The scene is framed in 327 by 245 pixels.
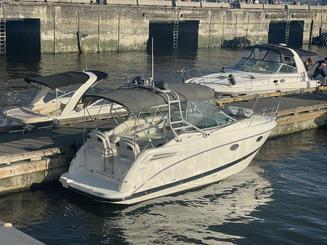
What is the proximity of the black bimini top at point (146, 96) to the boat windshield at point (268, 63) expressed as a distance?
42.1ft

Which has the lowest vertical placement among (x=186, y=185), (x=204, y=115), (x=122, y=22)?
(x=186, y=185)

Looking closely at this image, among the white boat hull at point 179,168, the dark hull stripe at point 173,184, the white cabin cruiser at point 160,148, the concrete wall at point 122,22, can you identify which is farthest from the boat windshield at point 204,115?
the concrete wall at point 122,22

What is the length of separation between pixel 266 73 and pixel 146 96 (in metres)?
14.9

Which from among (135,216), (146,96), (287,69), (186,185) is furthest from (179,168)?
(287,69)

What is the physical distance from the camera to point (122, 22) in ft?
182

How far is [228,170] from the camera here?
59.2 ft

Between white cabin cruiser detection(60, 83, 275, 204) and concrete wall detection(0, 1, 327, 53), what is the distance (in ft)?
109

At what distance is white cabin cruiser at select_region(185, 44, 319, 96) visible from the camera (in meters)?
28.8

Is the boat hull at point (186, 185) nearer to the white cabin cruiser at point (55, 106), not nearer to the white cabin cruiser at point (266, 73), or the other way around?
the white cabin cruiser at point (55, 106)

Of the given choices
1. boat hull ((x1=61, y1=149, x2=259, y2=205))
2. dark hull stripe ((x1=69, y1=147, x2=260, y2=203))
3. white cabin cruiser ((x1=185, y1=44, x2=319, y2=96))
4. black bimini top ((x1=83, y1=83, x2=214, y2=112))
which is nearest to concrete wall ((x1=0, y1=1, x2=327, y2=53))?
white cabin cruiser ((x1=185, y1=44, x2=319, y2=96))

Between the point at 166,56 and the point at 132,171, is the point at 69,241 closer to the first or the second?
the point at 132,171

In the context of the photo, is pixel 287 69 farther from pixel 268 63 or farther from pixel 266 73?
pixel 266 73

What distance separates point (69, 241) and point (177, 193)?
4348 mm

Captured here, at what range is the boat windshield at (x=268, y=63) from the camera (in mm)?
30062
